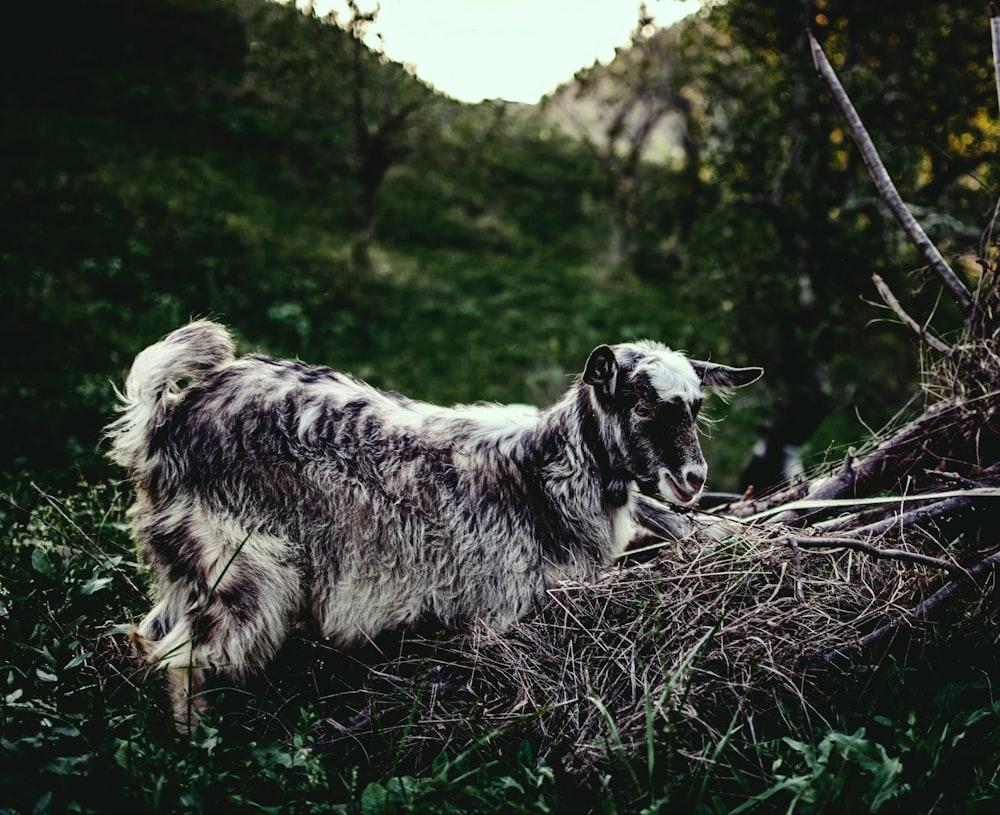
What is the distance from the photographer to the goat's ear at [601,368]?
3.00m

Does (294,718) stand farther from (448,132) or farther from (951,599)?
(448,132)

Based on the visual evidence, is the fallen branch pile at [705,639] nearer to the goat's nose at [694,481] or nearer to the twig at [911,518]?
the twig at [911,518]

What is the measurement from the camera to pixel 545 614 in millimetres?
3088

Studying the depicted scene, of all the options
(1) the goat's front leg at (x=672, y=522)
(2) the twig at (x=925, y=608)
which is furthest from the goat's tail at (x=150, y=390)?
(2) the twig at (x=925, y=608)

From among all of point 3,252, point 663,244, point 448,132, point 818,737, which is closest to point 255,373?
point 818,737

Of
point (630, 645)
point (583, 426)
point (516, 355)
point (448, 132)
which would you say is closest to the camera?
point (630, 645)

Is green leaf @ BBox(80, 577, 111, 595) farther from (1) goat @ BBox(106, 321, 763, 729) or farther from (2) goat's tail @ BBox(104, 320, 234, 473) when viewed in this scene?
(2) goat's tail @ BBox(104, 320, 234, 473)

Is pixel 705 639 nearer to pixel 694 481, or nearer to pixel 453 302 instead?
pixel 694 481

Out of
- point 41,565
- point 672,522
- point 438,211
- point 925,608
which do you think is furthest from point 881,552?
point 438,211

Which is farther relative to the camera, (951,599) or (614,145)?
(614,145)

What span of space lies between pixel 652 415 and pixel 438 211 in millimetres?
16416

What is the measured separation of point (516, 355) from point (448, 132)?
642 cm

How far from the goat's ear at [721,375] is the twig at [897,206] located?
3.31 feet

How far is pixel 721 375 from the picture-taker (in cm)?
342
